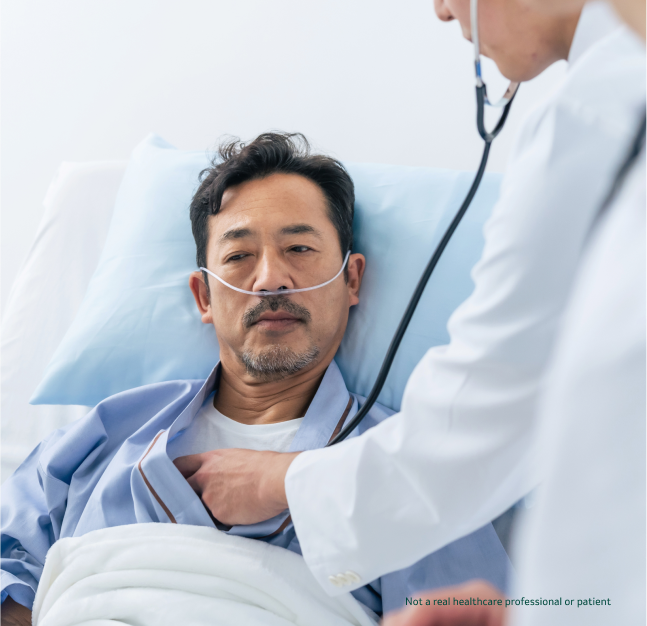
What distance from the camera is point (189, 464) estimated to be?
1.10m

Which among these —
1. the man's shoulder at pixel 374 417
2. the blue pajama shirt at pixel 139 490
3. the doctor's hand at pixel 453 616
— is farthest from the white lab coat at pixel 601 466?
the man's shoulder at pixel 374 417

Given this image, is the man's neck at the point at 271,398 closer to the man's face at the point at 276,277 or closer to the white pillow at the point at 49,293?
the man's face at the point at 276,277

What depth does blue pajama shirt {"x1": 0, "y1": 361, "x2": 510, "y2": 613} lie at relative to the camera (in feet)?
3.10

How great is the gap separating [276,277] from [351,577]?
666mm

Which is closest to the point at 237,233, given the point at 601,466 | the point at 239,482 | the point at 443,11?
the point at 239,482

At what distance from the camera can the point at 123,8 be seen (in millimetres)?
1875

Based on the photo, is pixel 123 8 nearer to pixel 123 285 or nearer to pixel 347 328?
pixel 123 285

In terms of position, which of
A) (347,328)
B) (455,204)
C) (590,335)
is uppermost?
(590,335)

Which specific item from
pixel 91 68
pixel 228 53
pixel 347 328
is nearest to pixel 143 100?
pixel 91 68

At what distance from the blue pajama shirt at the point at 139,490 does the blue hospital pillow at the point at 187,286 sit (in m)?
0.11

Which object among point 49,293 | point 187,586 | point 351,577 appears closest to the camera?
point 351,577

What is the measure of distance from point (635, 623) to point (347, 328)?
1.05 metres

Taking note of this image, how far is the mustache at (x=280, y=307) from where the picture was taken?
123cm

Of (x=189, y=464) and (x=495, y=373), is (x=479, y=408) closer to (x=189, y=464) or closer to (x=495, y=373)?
(x=495, y=373)
